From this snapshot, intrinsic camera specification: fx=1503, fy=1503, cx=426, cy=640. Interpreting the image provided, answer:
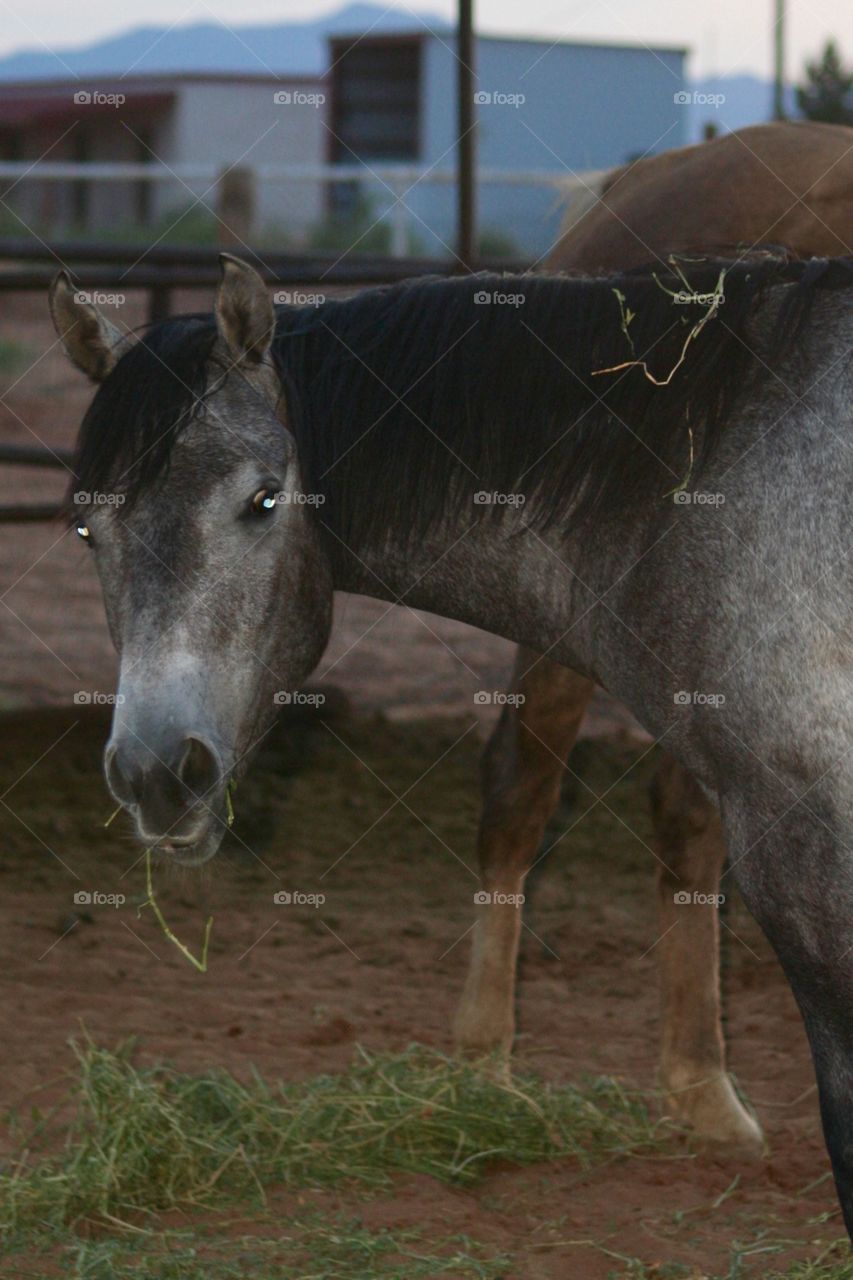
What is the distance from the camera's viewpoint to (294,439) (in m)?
2.70

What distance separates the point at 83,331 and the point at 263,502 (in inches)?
19.1

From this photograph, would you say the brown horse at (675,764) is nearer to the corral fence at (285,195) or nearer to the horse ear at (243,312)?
the horse ear at (243,312)

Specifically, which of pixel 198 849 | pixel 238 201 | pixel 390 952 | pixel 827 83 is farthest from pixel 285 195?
pixel 198 849

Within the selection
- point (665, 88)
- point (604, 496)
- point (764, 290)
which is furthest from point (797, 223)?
point (665, 88)

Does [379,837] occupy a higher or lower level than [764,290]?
lower

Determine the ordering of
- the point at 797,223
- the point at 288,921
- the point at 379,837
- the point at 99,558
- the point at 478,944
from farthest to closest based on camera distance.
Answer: the point at 379,837 < the point at 288,921 < the point at 478,944 < the point at 797,223 < the point at 99,558

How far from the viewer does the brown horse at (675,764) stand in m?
3.67

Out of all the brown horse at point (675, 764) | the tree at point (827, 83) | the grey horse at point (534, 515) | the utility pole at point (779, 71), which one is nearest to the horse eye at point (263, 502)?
the grey horse at point (534, 515)

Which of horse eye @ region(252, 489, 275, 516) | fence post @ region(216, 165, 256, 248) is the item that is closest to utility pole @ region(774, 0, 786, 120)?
fence post @ region(216, 165, 256, 248)

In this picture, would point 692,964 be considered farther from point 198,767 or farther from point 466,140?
point 466,140

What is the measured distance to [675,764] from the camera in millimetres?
3775

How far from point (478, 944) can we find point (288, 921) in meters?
0.95

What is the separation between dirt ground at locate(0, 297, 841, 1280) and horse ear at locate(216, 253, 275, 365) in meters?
1.04

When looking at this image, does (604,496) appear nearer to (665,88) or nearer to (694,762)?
(694,762)
